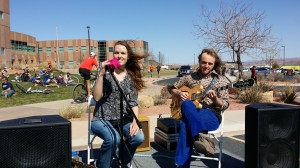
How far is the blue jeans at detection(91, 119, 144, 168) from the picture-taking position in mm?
3559

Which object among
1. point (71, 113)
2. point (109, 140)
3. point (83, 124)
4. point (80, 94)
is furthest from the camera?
point (80, 94)

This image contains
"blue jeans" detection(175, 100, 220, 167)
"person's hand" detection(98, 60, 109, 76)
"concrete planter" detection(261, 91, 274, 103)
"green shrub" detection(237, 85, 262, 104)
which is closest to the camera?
"person's hand" detection(98, 60, 109, 76)

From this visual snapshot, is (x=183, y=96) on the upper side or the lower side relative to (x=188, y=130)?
upper

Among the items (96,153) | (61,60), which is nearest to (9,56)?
(61,60)

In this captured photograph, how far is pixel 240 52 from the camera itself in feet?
48.9

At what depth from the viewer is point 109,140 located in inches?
139

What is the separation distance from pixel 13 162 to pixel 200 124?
7.02 ft

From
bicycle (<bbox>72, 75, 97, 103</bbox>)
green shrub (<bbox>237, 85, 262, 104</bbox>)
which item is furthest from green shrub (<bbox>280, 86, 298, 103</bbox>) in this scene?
bicycle (<bbox>72, 75, 97, 103</bbox>)

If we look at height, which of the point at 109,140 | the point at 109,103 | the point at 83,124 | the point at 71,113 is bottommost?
the point at 83,124

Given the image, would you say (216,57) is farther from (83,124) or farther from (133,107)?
(83,124)

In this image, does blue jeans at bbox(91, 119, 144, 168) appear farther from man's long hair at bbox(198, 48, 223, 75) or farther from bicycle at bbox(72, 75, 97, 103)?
bicycle at bbox(72, 75, 97, 103)

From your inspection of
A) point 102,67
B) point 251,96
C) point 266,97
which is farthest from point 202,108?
point 266,97

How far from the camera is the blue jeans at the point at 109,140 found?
356 cm

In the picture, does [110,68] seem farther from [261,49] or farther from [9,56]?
[9,56]
